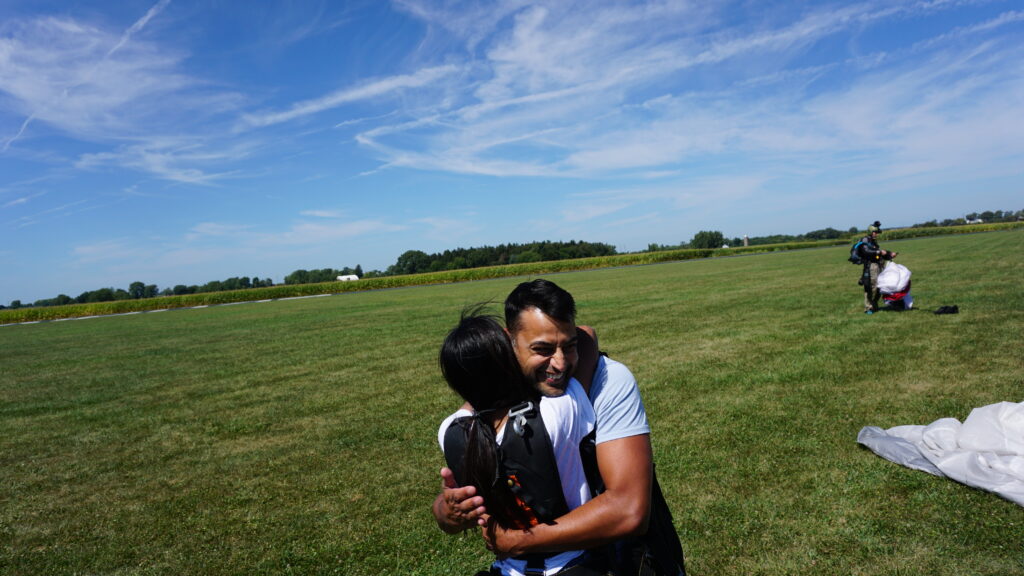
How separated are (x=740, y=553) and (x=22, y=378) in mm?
18320

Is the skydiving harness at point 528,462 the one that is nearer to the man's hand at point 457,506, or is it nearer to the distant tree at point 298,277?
the man's hand at point 457,506

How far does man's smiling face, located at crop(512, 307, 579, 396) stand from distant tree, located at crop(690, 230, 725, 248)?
140872mm

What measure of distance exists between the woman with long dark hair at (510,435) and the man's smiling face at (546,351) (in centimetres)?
4

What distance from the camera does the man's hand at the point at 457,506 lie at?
176 cm

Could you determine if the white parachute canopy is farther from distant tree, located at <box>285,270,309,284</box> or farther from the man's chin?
distant tree, located at <box>285,270,309,284</box>

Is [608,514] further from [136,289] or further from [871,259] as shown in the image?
[136,289]

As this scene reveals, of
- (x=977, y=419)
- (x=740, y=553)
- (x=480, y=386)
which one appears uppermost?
(x=480, y=386)

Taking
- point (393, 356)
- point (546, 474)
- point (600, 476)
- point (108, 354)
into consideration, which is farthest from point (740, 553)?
point (108, 354)

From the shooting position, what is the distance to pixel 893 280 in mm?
12461

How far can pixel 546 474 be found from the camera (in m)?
1.73

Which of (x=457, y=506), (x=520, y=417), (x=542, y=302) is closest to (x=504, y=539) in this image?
(x=457, y=506)

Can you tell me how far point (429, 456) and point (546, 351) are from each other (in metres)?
5.11

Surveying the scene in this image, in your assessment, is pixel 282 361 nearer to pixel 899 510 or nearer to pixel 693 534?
pixel 693 534

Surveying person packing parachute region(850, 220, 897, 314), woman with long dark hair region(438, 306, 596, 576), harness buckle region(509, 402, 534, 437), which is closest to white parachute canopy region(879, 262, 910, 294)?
person packing parachute region(850, 220, 897, 314)
